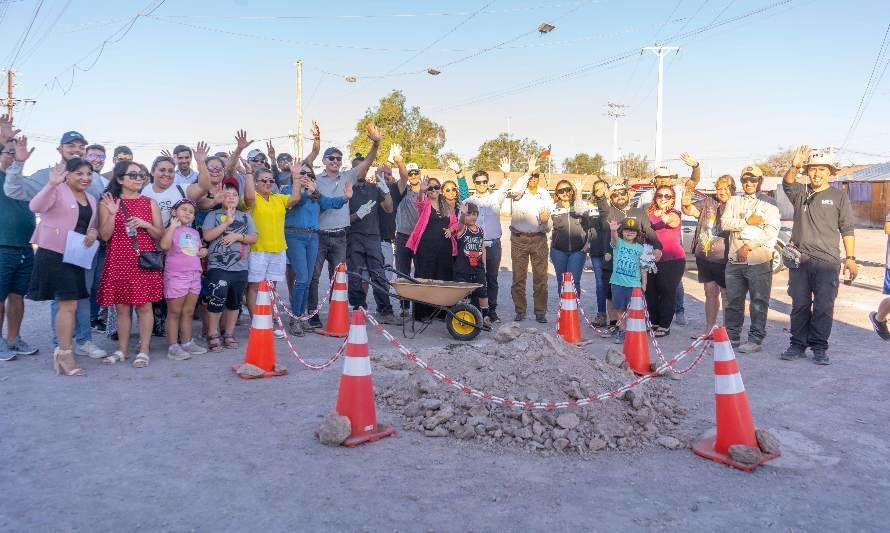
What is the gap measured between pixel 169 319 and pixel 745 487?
549 centimetres

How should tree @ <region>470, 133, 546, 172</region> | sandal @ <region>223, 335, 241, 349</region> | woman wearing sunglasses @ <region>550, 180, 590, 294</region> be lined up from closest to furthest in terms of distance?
sandal @ <region>223, 335, 241, 349</region> < woman wearing sunglasses @ <region>550, 180, 590, 294</region> < tree @ <region>470, 133, 546, 172</region>

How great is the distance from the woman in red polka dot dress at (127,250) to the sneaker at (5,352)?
1.01 metres

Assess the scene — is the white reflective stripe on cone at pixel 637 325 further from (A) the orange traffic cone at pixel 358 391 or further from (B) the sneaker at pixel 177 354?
(B) the sneaker at pixel 177 354

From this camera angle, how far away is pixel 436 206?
8.97 m

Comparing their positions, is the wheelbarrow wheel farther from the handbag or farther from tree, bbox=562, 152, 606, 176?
tree, bbox=562, 152, 606, 176

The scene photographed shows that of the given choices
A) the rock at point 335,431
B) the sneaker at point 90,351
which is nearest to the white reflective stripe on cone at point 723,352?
the rock at point 335,431

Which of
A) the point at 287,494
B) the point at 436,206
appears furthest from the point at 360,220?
the point at 287,494

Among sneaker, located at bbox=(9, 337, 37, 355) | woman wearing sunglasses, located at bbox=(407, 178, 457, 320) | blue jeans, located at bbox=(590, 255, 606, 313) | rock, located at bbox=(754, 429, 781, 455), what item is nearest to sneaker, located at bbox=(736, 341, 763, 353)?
blue jeans, located at bbox=(590, 255, 606, 313)

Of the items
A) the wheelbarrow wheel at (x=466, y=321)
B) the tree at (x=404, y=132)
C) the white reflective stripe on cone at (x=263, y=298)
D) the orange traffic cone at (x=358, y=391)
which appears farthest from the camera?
the tree at (x=404, y=132)

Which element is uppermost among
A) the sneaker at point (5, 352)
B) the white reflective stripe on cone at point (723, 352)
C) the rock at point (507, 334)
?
the white reflective stripe on cone at point (723, 352)

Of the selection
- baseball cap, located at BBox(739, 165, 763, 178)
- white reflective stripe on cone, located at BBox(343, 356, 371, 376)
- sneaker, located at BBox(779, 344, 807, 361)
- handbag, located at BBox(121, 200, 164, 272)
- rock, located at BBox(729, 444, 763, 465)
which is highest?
baseball cap, located at BBox(739, 165, 763, 178)

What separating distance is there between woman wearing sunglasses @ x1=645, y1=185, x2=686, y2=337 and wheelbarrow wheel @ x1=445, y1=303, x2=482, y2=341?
2294 mm

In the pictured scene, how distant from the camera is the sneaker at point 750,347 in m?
7.35

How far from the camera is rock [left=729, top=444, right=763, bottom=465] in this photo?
165 inches
